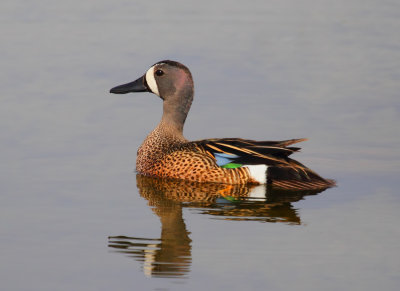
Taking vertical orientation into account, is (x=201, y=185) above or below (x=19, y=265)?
above

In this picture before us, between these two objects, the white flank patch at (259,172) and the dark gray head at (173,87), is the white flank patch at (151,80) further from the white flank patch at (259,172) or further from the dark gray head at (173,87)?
the white flank patch at (259,172)

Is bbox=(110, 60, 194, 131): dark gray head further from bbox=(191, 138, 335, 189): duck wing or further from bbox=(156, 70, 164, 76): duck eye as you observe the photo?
bbox=(191, 138, 335, 189): duck wing

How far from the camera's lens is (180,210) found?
10391 mm

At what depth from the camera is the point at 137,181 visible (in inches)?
464

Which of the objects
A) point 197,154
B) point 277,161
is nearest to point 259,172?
point 277,161

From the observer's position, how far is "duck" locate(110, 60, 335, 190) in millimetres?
11523

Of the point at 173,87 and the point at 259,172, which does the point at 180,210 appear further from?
the point at 173,87

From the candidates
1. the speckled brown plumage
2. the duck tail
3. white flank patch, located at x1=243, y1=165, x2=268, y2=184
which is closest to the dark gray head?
the speckled brown plumage

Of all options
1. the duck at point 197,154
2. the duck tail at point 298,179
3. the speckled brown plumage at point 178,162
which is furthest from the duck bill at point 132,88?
the duck tail at point 298,179

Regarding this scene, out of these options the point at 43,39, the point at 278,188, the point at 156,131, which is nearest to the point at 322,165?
the point at 278,188

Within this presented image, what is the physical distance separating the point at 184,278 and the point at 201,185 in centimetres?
356

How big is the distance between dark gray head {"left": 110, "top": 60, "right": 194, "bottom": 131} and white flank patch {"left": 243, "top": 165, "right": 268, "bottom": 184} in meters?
1.52

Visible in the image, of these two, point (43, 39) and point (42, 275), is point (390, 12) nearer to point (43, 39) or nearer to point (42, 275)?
point (43, 39)

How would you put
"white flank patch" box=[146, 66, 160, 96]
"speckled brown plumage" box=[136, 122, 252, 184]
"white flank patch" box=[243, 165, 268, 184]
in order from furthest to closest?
"white flank patch" box=[146, 66, 160, 96] < "speckled brown plumage" box=[136, 122, 252, 184] < "white flank patch" box=[243, 165, 268, 184]
